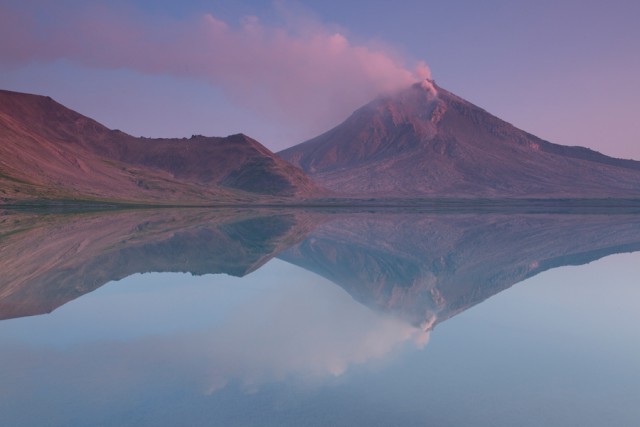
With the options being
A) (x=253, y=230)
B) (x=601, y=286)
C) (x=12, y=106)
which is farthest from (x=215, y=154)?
(x=601, y=286)

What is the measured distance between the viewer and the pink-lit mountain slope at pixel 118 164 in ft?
327

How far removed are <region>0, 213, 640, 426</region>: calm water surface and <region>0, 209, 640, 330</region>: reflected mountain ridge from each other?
0.17 meters

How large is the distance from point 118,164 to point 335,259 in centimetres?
11805

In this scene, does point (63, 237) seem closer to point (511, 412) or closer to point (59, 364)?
point (59, 364)

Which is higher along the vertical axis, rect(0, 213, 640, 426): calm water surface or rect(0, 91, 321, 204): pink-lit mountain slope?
rect(0, 91, 321, 204): pink-lit mountain slope

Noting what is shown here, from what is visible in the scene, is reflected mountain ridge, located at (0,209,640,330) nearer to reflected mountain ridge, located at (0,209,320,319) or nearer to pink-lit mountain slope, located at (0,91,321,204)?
reflected mountain ridge, located at (0,209,320,319)

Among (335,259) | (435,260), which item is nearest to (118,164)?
(335,259)

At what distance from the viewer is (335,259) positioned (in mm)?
24828

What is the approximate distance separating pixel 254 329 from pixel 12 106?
558ft

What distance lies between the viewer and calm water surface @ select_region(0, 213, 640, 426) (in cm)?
731

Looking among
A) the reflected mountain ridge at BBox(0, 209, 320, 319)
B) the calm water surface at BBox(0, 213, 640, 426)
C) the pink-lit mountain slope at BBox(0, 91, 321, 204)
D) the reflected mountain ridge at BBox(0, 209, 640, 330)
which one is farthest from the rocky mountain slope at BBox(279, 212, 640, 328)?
the pink-lit mountain slope at BBox(0, 91, 321, 204)

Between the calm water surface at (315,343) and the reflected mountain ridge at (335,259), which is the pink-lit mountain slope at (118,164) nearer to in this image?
the reflected mountain ridge at (335,259)

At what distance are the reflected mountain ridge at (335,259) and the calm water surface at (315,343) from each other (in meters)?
0.17

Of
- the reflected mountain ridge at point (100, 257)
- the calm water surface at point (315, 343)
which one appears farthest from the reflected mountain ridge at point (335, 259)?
the calm water surface at point (315, 343)
